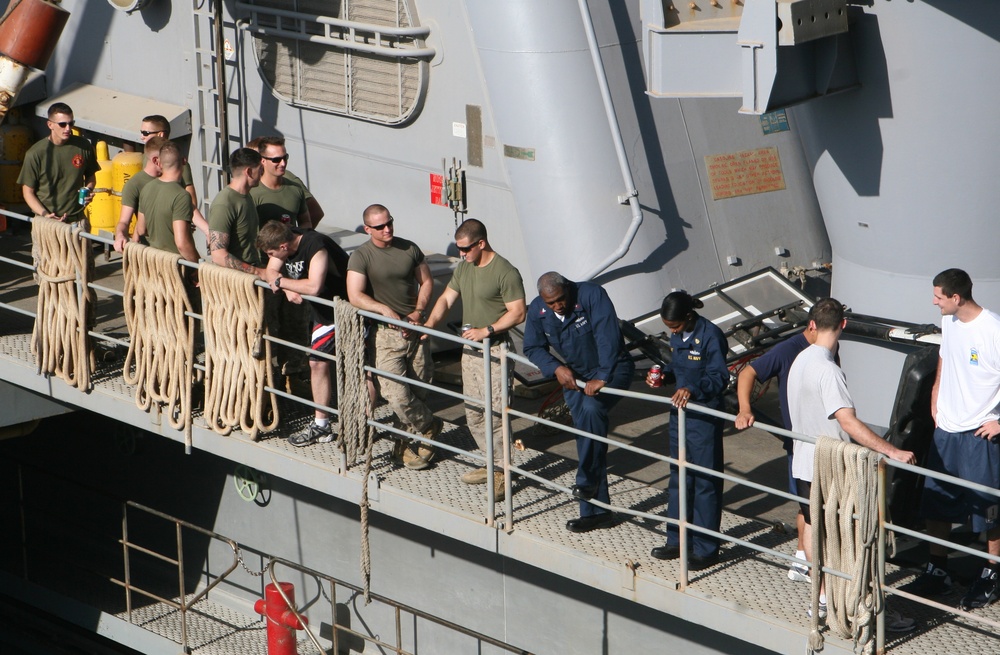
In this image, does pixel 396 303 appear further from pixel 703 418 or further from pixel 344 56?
pixel 344 56

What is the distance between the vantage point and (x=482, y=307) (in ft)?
23.7

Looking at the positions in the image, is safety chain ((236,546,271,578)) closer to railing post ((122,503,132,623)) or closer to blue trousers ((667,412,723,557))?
railing post ((122,503,132,623))

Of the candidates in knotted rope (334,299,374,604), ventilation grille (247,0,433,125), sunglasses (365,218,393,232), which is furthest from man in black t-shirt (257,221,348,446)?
ventilation grille (247,0,433,125)

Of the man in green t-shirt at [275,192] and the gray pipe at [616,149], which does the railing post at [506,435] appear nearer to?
the man in green t-shirt at [275,192]

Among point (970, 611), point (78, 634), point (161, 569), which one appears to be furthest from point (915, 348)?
point (78, 634)

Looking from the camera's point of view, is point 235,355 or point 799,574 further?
point 235,355

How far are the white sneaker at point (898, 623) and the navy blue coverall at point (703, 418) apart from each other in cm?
91

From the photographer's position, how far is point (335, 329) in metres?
7.32

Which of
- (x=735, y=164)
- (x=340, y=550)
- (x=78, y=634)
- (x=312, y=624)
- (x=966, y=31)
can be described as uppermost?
(x=966, y=31)

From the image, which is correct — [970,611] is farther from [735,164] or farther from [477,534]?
[735,164]

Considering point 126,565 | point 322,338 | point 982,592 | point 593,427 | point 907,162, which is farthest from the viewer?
point 126,565

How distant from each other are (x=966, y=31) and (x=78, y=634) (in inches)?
331

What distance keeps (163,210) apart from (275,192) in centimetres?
75

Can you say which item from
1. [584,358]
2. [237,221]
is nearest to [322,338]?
[237,221]
